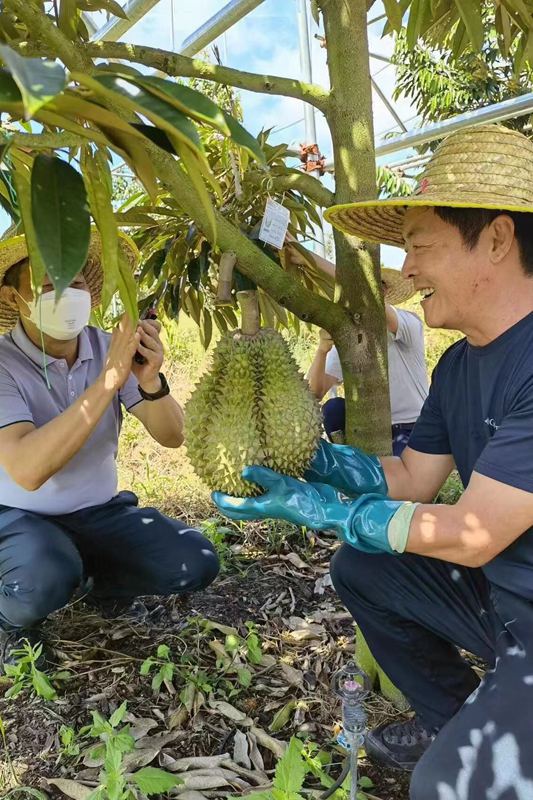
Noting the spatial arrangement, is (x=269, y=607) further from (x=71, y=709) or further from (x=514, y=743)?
(x=514, y=743)

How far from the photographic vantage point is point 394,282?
2994 mm

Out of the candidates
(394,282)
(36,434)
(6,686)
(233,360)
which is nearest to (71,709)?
(6,686)

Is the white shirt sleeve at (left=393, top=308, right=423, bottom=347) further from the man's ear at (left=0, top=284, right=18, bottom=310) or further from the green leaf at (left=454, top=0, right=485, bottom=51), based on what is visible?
the man's ear at (left=0, top=284, right=18, bottom=310)

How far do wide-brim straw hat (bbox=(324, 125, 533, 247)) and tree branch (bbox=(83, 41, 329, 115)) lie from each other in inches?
13.8

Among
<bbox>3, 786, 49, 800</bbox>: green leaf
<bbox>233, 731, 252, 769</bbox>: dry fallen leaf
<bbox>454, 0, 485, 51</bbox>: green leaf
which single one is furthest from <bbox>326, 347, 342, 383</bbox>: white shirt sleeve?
<bbox>3, 786, 49, 800</bbox>: green leaf

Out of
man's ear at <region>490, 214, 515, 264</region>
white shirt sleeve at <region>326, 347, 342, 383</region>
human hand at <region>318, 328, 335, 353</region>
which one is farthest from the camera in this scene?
white shirt sleeve at <region>326, 347, 342, 383</region>

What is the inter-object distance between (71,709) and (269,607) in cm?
77

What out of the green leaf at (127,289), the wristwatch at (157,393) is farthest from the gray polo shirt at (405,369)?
the green leaf at (127,289)

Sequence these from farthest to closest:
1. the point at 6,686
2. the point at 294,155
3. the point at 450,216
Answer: the point at 294,155 < the point at 6,686 < the point at 450,216

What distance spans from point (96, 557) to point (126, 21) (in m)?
2.56

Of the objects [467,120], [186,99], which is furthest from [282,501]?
[467,120]

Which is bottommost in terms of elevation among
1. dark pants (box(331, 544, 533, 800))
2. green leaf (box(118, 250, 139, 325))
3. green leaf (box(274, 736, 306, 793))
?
green leaf (box(274, 736, 306, 793))

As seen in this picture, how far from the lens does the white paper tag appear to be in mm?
1587

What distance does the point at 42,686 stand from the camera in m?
1.78
